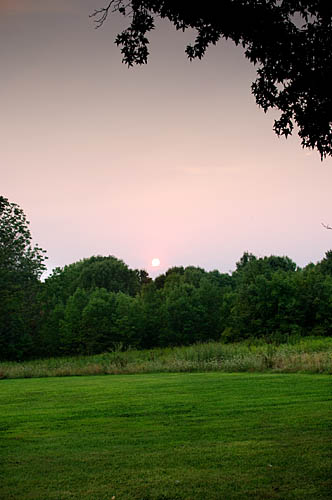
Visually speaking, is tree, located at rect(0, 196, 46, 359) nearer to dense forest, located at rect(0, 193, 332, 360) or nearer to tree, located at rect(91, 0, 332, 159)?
dense forest, located at rect(0, 193, 332, 360)

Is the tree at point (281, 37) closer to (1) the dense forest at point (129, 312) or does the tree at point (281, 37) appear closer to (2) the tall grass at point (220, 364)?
(2) the tall grass at point (220, 364)

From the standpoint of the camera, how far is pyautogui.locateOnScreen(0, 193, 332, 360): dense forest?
38656 mm

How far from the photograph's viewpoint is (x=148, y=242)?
3334 centimetres

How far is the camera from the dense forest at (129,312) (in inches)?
1522

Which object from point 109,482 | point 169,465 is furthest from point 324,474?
point 109,482

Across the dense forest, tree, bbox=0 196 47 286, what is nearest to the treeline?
the dense forest

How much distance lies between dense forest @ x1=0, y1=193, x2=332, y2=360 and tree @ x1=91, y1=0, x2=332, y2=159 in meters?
33.5

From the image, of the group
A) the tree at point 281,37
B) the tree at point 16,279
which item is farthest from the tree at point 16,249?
the tree at point 281,37

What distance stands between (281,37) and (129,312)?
42.4 metres

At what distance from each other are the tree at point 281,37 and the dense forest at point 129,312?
33545 mm

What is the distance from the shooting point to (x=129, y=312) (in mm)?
46969

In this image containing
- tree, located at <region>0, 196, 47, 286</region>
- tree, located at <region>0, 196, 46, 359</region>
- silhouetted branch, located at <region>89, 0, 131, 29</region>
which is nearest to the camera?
silhouetted branch, located at <region>89, 0, 131, 29</region>

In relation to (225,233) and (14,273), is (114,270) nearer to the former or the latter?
(14,273)

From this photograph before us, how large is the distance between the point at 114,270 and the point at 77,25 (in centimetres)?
5984
